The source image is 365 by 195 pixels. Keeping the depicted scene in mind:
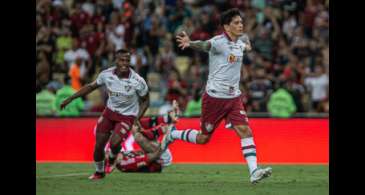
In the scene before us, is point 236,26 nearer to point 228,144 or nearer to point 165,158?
point 165,158

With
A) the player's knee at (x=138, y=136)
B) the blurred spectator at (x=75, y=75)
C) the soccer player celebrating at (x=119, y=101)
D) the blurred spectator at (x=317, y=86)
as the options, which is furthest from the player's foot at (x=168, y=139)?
the blurred spectator at (x=75, y=75)

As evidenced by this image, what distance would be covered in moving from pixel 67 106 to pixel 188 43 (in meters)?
10.6

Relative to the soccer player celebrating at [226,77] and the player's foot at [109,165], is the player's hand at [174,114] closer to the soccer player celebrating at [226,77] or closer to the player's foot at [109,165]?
the player's foot at [109,165]

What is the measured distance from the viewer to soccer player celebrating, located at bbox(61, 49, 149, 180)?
50.3 ft

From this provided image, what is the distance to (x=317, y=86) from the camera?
78.5ft

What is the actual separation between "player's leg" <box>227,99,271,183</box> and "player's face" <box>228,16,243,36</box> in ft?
3.52

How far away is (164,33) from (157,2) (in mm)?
1394

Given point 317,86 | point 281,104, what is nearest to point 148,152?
point 281,104

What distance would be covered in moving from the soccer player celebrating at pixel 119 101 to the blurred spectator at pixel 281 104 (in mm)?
7957

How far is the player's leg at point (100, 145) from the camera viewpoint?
1515 cm
